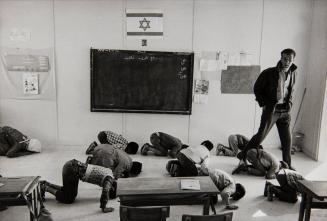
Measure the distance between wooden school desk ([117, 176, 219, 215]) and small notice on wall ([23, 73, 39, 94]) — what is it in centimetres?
360

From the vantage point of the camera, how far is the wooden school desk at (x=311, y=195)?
3.10 m

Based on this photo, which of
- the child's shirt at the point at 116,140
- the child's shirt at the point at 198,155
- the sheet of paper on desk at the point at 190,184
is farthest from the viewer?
the child's shirt at the point at 116,140

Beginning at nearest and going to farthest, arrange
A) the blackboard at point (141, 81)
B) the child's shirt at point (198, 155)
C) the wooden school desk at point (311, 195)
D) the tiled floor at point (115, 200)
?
the wooden school desk at point (311, 195)
the tiled floor at point (115, 200)
the child's shirt at point (198, 155)
the blackboard at point (141, 81)

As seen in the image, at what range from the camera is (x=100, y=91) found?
20.5 feet

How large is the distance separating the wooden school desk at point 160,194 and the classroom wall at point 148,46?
3143mm

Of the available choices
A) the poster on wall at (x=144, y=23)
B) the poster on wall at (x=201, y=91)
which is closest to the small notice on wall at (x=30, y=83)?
the poster on wall at (x=144, y=23)

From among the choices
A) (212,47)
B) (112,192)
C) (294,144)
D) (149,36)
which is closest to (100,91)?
(149,36)

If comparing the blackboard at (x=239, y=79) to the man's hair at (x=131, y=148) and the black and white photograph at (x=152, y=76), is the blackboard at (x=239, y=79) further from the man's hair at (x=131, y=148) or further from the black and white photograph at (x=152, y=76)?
the man's hair at (x=131, y=148)

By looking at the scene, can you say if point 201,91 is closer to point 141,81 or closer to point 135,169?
point 141,81

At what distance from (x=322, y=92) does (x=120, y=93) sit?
11.5 feet

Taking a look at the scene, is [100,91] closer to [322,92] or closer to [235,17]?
[235,17]

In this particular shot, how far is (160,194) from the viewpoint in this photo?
124 inches

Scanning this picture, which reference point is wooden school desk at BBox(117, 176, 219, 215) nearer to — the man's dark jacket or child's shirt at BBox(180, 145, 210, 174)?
child's shirt at BBox(180, 145, 210, 174)

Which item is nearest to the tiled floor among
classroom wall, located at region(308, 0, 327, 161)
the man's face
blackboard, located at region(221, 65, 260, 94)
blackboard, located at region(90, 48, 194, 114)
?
classroom wall, located at region(308, 0, 327, 161)
